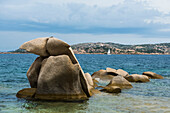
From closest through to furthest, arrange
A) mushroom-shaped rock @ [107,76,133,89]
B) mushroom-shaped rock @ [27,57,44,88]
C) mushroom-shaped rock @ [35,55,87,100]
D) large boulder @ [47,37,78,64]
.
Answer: mushroom-shaped rock @ [35,55,87,100] < large boulder @ [47,37,78,64] < mushroom-shaped rock @ [27,57,44,88] < mushroom-shaped rock @ [107,76,133,89]

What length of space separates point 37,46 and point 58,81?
9.58 feet

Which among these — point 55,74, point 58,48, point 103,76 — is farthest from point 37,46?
point 103,76

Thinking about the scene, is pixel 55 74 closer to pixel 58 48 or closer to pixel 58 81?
pixel 58 81

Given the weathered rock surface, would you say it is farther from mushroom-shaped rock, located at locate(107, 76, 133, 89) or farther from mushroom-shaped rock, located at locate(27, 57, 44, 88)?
mushroom-shaped rock, located at locate(107, 76, 133, 89)

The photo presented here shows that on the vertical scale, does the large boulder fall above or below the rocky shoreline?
above

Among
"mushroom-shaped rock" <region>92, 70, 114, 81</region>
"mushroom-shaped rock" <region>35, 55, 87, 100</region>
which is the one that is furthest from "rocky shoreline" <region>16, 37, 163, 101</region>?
"mushroom-shaped rock" <region>92, 70, 114, 81</region>

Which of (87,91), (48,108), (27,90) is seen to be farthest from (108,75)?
(48,108)

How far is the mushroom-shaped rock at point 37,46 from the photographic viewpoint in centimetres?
1437

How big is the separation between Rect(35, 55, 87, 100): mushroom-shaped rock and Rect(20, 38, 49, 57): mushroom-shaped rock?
4.21 ft

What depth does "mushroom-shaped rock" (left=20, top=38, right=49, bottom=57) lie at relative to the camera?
47.2 feet

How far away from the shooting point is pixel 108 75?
25.5 metres

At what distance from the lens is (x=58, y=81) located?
43.5 feet

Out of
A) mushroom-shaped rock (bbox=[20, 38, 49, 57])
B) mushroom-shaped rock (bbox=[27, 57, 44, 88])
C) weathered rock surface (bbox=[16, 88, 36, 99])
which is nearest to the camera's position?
weathered rock surface (bbox=[16, 88, 36, 99])

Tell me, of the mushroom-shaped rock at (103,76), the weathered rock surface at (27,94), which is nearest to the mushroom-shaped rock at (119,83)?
the mushroom-shaped rock at (103,76)
